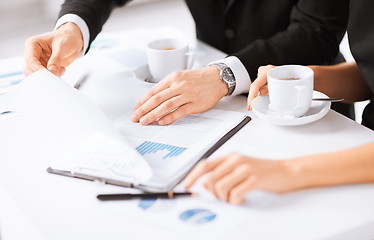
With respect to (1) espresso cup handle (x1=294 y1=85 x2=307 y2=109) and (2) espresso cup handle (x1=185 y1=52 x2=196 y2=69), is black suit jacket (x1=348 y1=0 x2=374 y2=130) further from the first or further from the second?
(2) espresso cup handle (x1=185 y1=52 x2=196 y2=69)

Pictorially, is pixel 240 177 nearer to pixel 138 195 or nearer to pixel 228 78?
pixel 138 195

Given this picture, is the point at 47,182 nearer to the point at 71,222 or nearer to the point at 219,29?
the point at 71,222

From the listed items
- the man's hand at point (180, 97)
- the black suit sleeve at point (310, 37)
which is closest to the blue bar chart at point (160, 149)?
the man's hand at point (180, 97)

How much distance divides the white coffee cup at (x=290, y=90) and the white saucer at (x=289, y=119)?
0.02 meters

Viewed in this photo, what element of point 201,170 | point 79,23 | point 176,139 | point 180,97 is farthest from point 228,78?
point 79,23

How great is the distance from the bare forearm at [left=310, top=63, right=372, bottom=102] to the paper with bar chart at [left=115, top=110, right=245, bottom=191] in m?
0.26

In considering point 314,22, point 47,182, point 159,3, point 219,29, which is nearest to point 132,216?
point 47,182

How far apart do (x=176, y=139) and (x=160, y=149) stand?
5 cm

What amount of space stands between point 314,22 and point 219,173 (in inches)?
30.2

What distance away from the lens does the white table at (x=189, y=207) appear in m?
0.67

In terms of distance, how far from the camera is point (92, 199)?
753mm

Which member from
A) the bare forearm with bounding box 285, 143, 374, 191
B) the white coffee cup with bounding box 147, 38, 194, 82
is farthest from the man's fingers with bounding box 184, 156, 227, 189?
the white coffee cup with bounding box 147, 38, 194, 82

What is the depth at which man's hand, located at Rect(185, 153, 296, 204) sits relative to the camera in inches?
A: 28.0

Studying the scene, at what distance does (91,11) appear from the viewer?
4.69 ft
